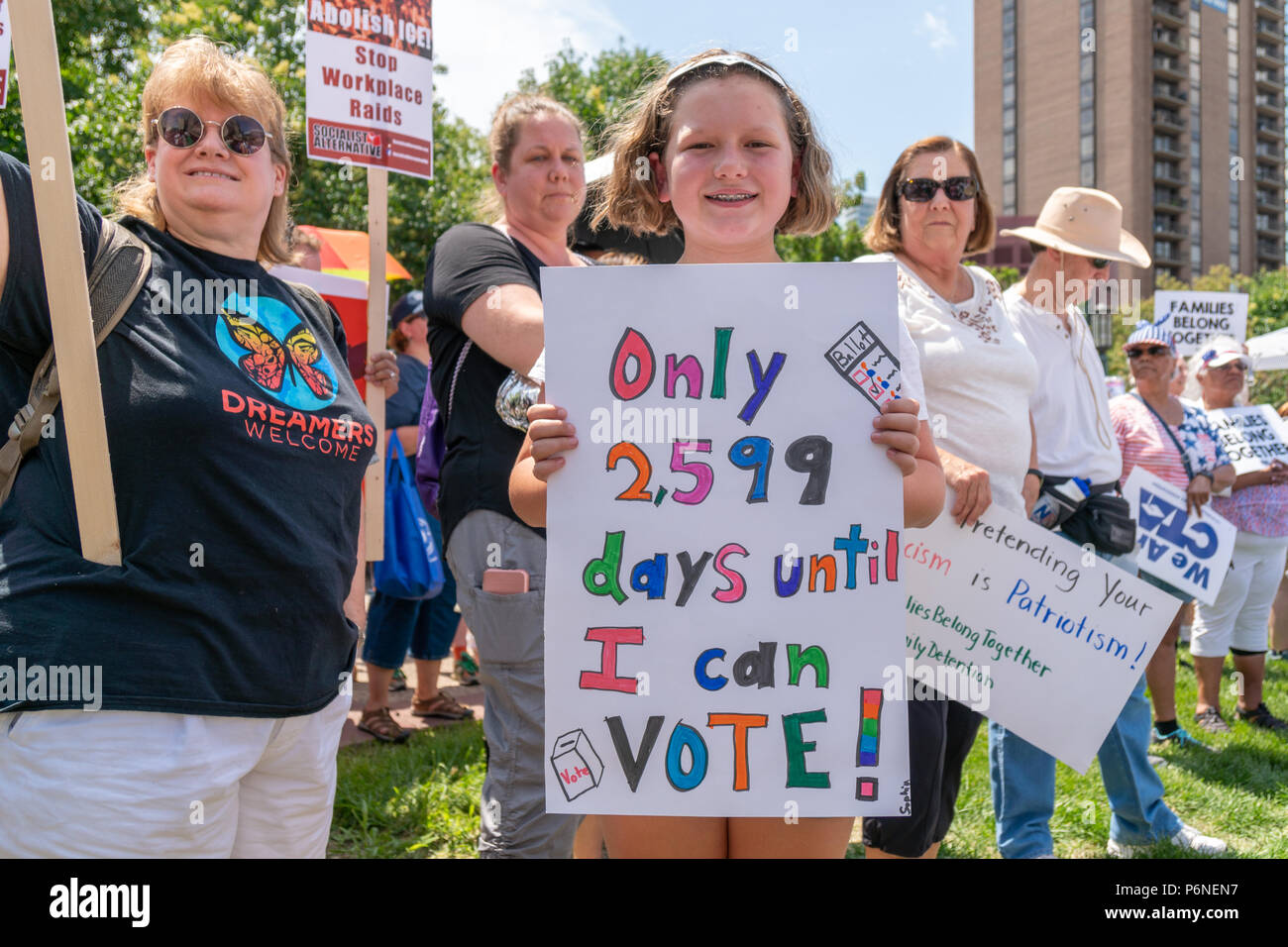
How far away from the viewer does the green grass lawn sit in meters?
3.58

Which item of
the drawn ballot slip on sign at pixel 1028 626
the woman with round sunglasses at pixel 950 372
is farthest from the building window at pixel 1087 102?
the drawn ballot slip on sign at pixel 1028 626

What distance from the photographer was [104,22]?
613 inches

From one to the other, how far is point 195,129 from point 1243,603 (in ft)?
18.9

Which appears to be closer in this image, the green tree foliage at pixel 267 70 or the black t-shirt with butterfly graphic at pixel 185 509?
the black t-shirt with butterfly graphic at pixel 185 509

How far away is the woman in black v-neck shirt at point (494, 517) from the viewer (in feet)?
7.39

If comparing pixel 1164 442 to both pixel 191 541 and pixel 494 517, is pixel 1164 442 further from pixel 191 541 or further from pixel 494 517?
pixel 191 541

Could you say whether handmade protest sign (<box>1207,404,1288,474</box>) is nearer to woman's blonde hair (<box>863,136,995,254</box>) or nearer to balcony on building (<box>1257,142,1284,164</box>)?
woman's blonde hair (<box>863,136,995,254</box>)

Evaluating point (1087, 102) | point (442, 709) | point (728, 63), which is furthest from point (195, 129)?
point (1087, 102)

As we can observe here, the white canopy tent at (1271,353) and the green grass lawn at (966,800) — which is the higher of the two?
the white canopy tent at (1271,353)

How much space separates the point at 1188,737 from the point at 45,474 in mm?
5181

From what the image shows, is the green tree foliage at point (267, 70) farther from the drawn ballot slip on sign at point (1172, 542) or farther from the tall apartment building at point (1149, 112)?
the tall apartment building at point (1149, 112)

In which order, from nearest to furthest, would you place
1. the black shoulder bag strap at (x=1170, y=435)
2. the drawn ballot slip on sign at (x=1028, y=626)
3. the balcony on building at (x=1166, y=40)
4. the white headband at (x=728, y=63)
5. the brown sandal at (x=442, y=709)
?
the white headband at (x=728, y=63) → the drawn ballot slip on sign at (x=1028, y=626) → the brown sandal at (x=442, y=709) → the black shoulder bag strap at (x=1170, y=435) → the balcony on building at (x=1166, y=40)

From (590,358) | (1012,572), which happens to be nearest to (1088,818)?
(1012,572)

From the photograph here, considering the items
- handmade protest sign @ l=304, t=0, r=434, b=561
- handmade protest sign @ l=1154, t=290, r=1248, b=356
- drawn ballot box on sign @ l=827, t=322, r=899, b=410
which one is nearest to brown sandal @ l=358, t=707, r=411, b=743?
handmade protest sign @ l=304, t=0, r=434, b=561
